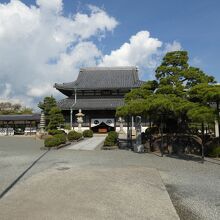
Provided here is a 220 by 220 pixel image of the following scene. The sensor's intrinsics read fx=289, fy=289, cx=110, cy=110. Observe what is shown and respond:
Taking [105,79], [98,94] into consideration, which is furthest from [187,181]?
[105,79]

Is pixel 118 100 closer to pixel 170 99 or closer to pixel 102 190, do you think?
pixel 170 99

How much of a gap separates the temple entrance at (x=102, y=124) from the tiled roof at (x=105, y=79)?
17.0ft

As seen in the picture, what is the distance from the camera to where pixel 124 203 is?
675cm

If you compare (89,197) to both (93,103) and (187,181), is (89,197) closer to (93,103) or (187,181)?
(187,181)

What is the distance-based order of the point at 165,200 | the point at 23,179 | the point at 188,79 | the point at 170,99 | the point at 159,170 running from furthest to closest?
1. the point at 188,79
2. the point at 170,99
3. the point at 159,170
4. the point at 23,179
5. the point at 165,200

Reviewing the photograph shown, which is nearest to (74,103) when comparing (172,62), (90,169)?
(172,62)

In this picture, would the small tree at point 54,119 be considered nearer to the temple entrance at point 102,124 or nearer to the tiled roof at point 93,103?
the tiled roof at point 93,103

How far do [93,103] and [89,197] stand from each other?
34958 millimetres

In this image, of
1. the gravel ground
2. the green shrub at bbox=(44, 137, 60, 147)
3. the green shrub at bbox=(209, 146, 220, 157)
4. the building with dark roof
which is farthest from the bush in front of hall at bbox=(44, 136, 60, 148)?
the building with dark roof

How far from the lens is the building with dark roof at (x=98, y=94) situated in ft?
136

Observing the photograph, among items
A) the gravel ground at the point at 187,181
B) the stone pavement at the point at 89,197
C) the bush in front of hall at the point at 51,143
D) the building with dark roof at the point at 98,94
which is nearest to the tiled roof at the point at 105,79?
the building with dark roof at the point at 98,94

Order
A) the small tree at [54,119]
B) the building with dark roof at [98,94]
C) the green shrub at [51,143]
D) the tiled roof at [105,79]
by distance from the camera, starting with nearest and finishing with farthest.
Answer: the green shrub at [51,143] < the small tree at [54,119] < the building with dark roof at [98,94] < the tiled roof at [105,79]

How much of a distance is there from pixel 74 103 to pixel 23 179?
32.8 meters

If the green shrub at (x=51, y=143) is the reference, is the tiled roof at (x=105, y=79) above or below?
above
